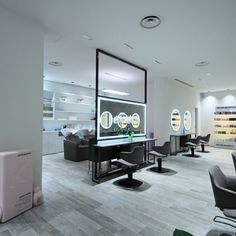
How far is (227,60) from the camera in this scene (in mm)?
4680

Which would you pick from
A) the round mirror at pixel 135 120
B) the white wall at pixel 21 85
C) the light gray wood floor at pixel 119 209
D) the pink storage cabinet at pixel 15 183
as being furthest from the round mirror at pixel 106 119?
the pink storage cabinet at pixel 15 183

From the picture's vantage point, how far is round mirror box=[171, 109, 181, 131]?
7.46 m

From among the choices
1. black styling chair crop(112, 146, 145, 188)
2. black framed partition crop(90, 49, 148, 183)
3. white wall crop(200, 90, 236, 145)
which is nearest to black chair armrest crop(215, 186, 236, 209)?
black styling chair crop(112, 146, 145, 188)

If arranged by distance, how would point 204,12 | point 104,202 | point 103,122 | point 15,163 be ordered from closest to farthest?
1. point 15,163
2. point 204,12
3. point 104,202
4. point 103,122

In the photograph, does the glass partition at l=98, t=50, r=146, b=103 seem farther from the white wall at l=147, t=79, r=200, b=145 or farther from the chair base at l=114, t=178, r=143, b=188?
the chair base at l=114, t=178, r=143, b=188

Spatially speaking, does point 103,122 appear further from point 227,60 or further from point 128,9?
point 227,60

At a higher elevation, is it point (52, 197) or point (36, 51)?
point (36, 51)

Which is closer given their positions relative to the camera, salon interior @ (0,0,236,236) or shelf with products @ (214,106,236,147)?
salon interior @ (0,0,236,236)

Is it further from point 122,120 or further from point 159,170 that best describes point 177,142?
point 122,120

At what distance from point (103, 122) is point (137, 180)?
160 cm

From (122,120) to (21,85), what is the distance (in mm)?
2967

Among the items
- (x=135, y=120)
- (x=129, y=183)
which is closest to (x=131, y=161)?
(x=129, y=183)

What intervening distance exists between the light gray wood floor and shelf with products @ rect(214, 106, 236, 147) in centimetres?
595

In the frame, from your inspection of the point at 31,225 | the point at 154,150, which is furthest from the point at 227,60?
the point at 31,225
